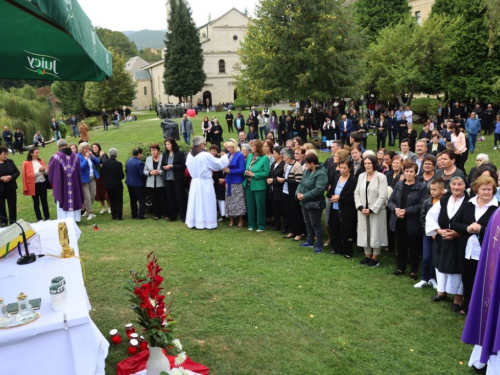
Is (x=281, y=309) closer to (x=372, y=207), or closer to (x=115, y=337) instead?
(x=115, y=337)

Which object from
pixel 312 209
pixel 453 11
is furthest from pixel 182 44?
pixel 312 209

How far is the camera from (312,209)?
29.0 ft

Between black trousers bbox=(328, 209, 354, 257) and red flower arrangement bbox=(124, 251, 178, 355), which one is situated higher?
red flower arrangement bbox=(124, 251, 178, 355)

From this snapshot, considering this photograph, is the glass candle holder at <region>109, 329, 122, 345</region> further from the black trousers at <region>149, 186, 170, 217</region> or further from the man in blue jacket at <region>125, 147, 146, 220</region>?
the man in blue jacket at <region>125, 147, 146, 220</region>

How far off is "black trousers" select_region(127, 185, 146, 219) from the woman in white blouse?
7580mm

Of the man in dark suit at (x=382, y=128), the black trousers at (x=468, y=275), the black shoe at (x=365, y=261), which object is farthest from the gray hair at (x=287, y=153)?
the man in dark suit at (x=382, y=128)

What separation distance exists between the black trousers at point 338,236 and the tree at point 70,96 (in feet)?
187

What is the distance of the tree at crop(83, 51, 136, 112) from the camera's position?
5093cm

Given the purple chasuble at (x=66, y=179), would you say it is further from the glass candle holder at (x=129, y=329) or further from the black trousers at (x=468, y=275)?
the black trousers at (x=468, y=275)

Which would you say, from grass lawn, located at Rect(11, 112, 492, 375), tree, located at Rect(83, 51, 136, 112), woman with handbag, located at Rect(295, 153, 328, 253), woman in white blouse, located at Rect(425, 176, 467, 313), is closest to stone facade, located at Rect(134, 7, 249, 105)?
tree, located at Rect(83, 51, 136, 112)

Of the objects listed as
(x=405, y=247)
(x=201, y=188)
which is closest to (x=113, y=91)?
(x=201, y=188)

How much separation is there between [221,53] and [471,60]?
1580 inches

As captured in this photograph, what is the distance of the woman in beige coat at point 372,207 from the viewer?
778cm

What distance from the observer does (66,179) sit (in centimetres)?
1069
